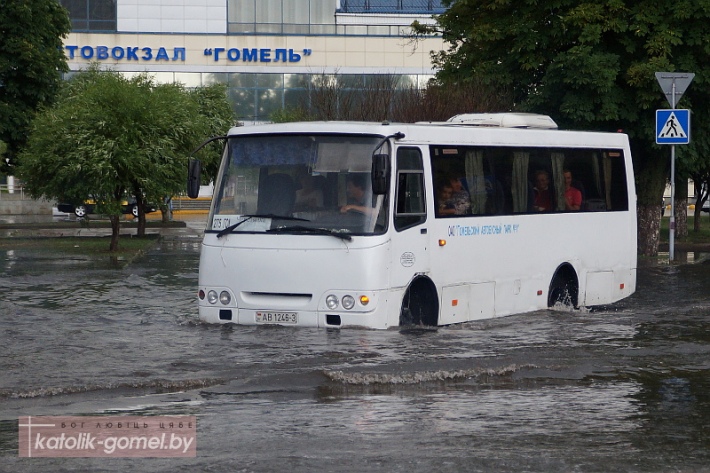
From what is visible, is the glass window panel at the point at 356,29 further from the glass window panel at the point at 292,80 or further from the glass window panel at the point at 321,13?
the glass window panel at the point at 292,80

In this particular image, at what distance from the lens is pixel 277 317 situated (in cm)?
1325

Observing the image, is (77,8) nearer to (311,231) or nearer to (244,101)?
(244,101)

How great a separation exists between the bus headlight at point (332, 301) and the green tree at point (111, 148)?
1916 cm

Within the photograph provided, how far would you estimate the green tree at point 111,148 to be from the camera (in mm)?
31594

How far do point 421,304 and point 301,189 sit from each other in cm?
200

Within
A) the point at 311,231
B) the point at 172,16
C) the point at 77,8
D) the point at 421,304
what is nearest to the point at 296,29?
the point at 172,16

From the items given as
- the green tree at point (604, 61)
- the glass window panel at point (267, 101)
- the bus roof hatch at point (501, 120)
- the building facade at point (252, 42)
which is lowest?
the bus roof hatch at point (501, 120)

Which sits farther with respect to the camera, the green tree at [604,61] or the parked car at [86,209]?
the parked car at [86,209]

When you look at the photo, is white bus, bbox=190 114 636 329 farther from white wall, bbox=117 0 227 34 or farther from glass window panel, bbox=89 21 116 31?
glass window panel, bbox=89 21 116 31

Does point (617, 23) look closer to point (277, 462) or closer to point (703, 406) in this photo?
point (703, 406)

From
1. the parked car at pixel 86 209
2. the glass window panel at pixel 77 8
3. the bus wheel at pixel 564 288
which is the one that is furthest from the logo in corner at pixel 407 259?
the glass window panel at pixel 77 8

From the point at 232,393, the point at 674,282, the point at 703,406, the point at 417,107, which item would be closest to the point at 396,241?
the point at 232,393

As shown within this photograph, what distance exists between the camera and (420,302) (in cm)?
1404

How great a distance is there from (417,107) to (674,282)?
522 inches
